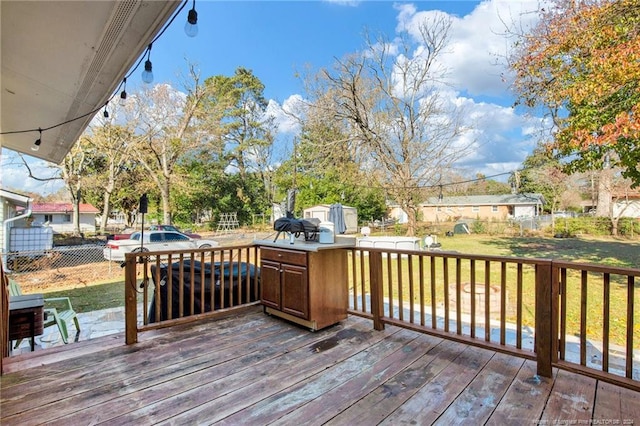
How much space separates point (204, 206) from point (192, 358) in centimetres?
1750

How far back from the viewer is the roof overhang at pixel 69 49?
1.69m

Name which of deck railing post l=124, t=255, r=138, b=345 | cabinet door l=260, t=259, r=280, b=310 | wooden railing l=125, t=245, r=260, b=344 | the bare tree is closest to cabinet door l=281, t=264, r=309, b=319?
cabinet door l=260, t=259, r=280, b=310

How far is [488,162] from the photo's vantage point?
14914mm

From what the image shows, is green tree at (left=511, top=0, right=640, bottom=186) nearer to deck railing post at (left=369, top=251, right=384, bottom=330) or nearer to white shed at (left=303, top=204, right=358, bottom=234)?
deck railing post at (left=369, top=251, right=384, bottom=330)

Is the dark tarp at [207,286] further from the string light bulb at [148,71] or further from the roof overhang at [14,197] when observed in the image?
the roof overhang at [14,197]

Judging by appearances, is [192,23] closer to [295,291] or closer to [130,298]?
[130,298]

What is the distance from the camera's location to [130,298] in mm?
2705

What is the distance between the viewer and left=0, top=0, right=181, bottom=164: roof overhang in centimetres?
169

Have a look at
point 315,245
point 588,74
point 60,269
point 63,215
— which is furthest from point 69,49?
point 63,215

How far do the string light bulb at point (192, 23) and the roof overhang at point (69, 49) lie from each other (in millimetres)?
224

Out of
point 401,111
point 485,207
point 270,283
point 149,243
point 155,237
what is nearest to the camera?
point 270,283

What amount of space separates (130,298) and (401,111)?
41.8 ft

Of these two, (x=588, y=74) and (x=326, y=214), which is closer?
(x=588, y=74)

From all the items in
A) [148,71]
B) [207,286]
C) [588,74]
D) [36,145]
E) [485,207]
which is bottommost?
[207,286]
